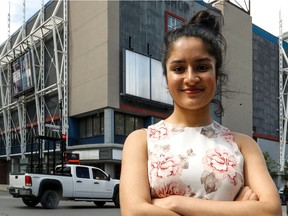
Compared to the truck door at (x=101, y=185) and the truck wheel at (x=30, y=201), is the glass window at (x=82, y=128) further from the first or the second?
the truck wheel at (x=30, y=201)

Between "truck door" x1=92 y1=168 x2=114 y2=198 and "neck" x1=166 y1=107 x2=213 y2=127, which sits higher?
"neck" x1=166 y1=107 x2=213 y2=127

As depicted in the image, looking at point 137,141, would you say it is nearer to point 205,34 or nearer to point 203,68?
point 203,68

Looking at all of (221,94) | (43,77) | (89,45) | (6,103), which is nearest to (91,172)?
(221,94)

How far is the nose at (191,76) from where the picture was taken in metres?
1.96

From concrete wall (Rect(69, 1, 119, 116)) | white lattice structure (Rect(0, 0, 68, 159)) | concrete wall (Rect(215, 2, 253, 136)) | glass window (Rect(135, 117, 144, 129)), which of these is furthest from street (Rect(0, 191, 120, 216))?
concrete wall (Rect(215, 2, 253, 136))

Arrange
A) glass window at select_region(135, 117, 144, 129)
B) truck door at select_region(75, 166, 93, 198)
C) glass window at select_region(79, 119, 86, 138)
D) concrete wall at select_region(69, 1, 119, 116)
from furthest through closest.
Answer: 1. glass window at select_region(79, 119, 86, 138)
2. glass window at select_region(135, 117, 144, 129)
3. concrete wall at select_region(69, 1, 119, 116)
4. truck door at select_region(75, 166, 93, 198)

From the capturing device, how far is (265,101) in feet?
155

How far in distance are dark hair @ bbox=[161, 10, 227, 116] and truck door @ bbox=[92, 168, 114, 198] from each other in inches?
591

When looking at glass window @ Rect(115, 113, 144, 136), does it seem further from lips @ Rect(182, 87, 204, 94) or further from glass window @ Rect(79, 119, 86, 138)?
lips @ Rect(182, 87, 204, 94)

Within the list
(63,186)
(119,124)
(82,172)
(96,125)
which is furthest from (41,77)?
(63,186)

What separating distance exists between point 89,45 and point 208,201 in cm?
3219

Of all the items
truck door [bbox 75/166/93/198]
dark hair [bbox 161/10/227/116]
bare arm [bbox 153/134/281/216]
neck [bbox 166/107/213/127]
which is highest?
dark hair [bbox 161/10/227/116]

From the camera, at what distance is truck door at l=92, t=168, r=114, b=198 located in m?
16.7

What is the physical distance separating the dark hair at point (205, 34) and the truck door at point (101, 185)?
1501 cm
